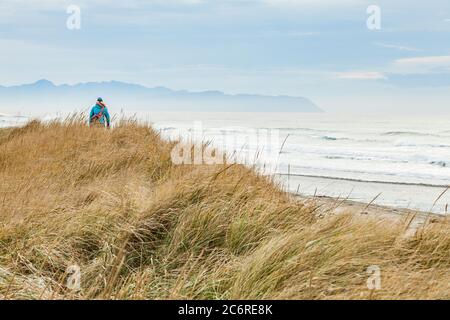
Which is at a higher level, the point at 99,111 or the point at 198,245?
the point at 99,111

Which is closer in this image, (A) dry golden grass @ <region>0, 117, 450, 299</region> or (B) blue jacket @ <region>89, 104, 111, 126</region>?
(A) dry golden grass @ <region>0, 117, 450, 299</region>

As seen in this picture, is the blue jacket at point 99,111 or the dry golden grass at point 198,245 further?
the blue jacket at point 99,111

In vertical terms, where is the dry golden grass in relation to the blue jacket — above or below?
below

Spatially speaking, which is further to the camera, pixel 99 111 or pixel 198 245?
pixel 99 111

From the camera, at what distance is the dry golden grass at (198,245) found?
139 inches

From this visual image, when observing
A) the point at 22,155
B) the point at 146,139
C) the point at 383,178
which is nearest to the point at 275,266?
the point at 22,155

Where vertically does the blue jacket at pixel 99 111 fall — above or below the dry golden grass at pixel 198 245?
above

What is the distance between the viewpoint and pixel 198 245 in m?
4.50

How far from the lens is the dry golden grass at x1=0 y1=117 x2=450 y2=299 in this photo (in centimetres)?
354
